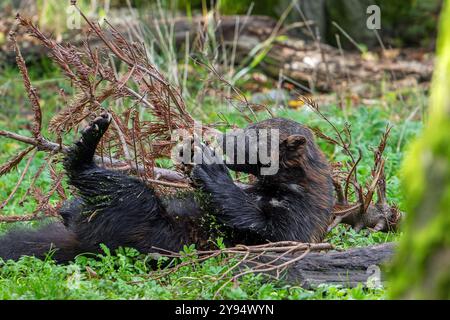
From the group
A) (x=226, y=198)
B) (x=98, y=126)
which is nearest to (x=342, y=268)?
(x=226, y=198)

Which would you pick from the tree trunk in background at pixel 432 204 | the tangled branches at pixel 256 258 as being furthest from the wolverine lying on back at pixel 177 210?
the tree trunk in background at pixel 432 204

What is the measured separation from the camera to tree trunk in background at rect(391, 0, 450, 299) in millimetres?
2570

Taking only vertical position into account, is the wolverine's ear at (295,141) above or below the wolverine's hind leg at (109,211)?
above

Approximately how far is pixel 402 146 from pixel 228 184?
4.30m

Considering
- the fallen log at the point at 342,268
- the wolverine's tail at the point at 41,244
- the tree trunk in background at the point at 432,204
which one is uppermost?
the tree trunk in background at the point at 432,204

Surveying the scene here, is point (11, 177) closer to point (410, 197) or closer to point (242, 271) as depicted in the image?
point (242, 271)

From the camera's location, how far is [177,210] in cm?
574

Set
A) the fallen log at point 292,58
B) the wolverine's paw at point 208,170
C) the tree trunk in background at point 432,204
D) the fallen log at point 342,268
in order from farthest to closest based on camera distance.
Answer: the fallen log at point 292,58 → the wolverine's paw at point 208,170 → the fallen log at point 342,268 → the tree trunk in background at point 432,204

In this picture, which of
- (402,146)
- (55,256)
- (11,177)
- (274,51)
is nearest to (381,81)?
(274,51)

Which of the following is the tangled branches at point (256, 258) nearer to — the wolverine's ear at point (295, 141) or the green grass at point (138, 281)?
the green grass at point (138, 281)

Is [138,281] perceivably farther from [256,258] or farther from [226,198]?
[226,198]

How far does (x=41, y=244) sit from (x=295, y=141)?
6.61 ft

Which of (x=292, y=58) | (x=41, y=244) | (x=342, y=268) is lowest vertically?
(x=41, y=244)

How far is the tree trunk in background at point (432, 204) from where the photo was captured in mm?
2570
